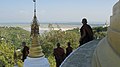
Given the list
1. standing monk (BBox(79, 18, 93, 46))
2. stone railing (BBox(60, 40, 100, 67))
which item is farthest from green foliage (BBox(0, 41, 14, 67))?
stone railing (BBox(60, 40, 100, 67))

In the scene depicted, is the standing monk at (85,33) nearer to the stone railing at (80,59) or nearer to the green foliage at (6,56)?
the stone railing at (80,59)

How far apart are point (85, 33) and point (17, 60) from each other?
30.3ft

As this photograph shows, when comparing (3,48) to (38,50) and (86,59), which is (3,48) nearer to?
(38,50)

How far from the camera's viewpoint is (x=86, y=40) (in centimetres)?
829

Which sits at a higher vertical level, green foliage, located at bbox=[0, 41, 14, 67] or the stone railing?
the stone railing

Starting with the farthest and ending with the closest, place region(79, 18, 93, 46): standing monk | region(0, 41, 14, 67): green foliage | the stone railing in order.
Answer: region(0, 41, 14, 67): green foliage < region(79, 18, 93, 46): standing monk < the stone railing

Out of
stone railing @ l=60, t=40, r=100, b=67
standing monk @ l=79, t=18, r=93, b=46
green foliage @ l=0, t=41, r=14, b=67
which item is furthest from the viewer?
green foliage @ l=0, t=41, r=14, b=67

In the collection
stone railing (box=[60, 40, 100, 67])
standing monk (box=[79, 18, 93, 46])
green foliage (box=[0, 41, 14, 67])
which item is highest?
standing monk (box=[79, 18, 93, 46])

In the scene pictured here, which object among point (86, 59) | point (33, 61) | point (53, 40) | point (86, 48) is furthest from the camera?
point (53, 40)

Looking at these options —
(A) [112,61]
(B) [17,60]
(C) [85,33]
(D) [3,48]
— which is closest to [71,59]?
(C) [85,33]

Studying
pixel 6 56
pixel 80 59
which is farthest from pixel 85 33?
pixel 6 56

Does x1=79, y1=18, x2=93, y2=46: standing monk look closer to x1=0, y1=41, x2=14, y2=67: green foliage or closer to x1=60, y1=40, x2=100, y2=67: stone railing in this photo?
x1=60, y1=40, x2=100, y2=67: stone railing

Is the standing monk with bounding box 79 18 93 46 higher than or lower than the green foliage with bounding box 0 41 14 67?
higher

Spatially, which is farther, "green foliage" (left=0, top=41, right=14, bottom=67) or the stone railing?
"green foliage" (left=0, top=41, right=14, bottom=67)
